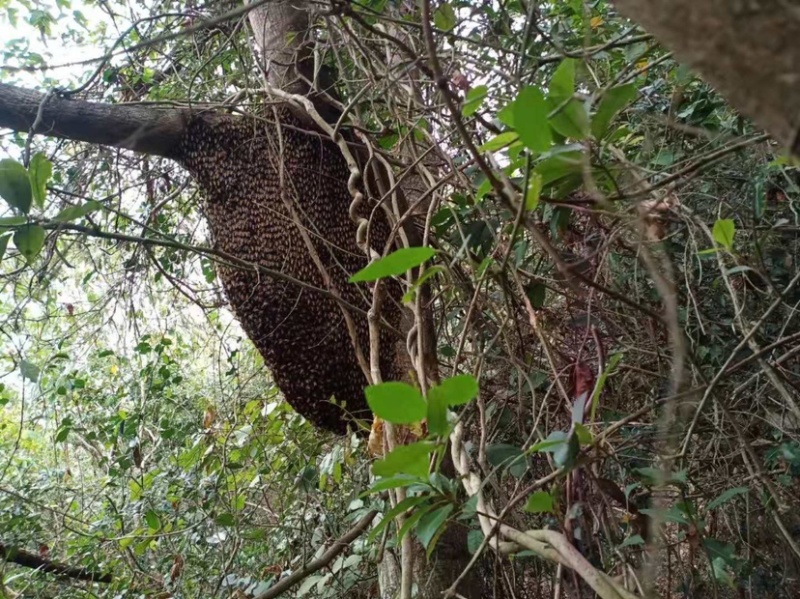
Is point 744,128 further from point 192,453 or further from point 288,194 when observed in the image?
point 192,453

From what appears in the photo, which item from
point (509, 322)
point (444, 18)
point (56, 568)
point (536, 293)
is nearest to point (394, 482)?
point (536, 293)

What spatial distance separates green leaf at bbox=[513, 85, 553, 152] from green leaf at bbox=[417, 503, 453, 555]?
34 centimetres

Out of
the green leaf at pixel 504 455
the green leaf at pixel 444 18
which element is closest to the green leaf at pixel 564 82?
the green leaf at pixel 504 455

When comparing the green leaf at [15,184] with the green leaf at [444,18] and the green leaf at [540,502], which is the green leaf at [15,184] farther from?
the green leaf at [444,18]

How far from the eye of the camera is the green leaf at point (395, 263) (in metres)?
0.50

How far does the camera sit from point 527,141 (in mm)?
509

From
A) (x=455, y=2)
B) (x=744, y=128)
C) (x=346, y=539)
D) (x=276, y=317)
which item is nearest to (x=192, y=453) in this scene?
(x=276, y=317)

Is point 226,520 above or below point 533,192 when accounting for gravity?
below

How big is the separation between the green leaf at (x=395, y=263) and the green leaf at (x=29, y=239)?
1.42 feet

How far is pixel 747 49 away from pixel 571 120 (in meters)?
0.37

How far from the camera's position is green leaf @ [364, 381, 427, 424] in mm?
486

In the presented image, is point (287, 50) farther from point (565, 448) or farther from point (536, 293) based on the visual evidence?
point (565, 448)

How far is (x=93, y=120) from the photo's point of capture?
159 cm

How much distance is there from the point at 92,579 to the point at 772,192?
7.94 feet
